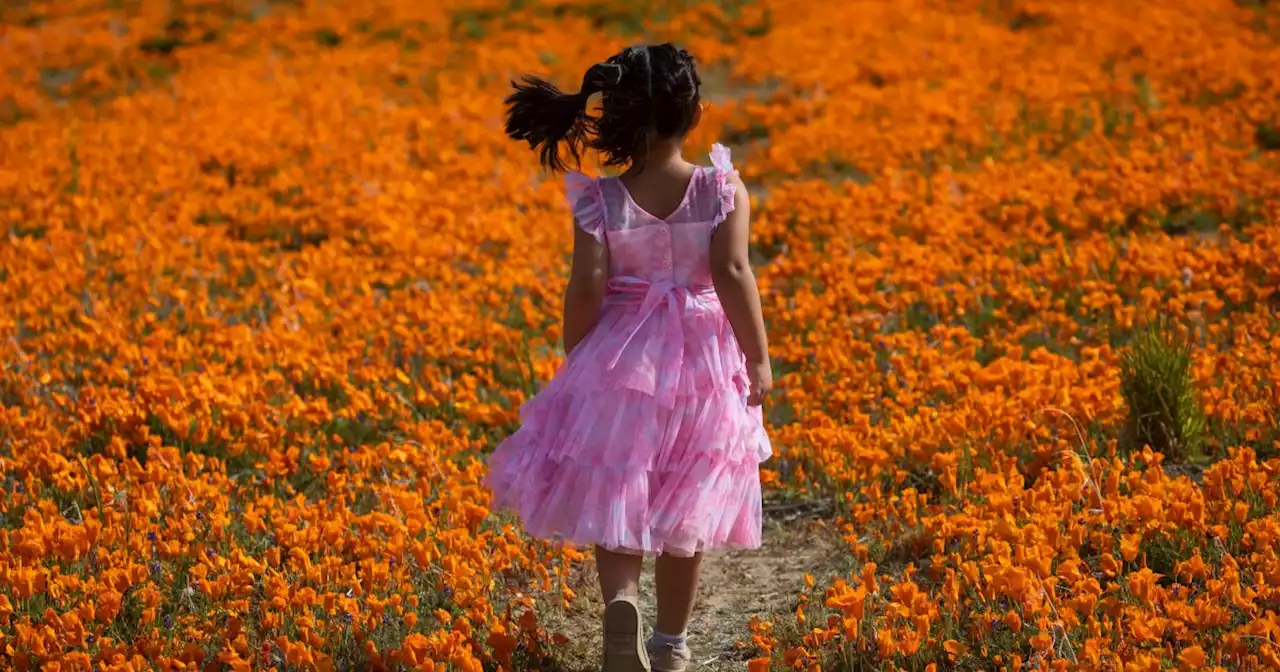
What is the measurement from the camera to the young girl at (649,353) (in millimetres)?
4273

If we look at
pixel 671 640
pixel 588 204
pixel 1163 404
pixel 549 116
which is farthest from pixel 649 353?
pixel 1163 404

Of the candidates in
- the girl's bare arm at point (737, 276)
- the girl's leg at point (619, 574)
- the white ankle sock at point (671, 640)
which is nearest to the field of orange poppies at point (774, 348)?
the white ankle sock at point (671, 640)

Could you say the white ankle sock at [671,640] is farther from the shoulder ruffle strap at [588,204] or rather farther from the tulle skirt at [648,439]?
the shoulder ruffle strap at [588,204]

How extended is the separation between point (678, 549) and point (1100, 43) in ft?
33.6

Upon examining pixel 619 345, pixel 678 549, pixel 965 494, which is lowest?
pixel 965 494

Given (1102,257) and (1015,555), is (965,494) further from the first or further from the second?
(1102,257)

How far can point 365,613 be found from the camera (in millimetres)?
4789

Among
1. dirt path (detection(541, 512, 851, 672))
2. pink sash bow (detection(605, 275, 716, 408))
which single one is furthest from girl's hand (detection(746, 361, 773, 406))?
dirt path (detection(541, 512, 851, 672))

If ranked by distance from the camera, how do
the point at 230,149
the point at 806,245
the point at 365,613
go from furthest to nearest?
the point at 230,149
the point at 806,245
the point at 365,613

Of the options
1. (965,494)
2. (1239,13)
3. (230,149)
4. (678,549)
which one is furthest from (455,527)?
(1239,13)

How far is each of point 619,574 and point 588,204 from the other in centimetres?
119

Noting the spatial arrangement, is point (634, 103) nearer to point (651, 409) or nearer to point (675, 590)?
point (651, 409)

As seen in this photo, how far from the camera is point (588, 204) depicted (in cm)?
436

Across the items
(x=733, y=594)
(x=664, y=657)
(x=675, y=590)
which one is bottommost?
(x=733, y=594)
